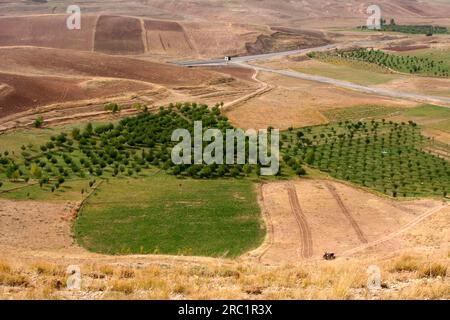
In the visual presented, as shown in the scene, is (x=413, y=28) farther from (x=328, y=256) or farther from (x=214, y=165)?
(x=328, y=256)

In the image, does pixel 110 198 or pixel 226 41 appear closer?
pixel 110 198

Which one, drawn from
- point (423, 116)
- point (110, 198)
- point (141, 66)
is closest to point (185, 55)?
point (141, 66)

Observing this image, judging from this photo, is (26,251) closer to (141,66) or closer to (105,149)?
(105,149)

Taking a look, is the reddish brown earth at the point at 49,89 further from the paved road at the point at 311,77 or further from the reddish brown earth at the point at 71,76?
the paved road at the point at 311,77

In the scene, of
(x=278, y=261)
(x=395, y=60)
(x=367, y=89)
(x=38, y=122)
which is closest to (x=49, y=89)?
(x=38, y=122)

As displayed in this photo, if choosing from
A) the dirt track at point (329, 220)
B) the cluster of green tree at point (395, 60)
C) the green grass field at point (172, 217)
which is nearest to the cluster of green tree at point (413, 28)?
the cluster of green tree at point (395, 60)

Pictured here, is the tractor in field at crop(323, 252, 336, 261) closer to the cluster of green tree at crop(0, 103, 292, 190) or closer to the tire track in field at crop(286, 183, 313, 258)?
the tire track in field at crop(286, 183, 313, 258)
